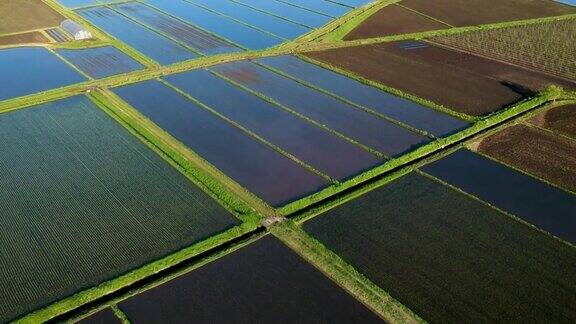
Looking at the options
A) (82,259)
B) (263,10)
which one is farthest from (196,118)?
(263,10)

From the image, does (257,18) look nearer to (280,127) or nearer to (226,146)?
(280,127)

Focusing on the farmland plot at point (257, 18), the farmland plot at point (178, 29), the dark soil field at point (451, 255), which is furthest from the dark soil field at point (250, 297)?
the farmland plot at point (257, 18)

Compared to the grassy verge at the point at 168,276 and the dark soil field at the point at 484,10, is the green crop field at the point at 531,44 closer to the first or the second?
the dark soil field at the point at 484,10

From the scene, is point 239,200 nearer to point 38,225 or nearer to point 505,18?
point 38,225

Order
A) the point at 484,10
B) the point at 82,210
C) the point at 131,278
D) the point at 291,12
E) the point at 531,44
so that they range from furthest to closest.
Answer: the point at 484,10, the point at 291,12, the point at 531,44, the point at 82,210, the point at 131,278

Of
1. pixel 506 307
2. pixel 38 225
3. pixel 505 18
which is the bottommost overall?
pixel 38 225

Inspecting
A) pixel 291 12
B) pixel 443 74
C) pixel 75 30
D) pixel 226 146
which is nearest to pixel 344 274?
pixel 226 146
